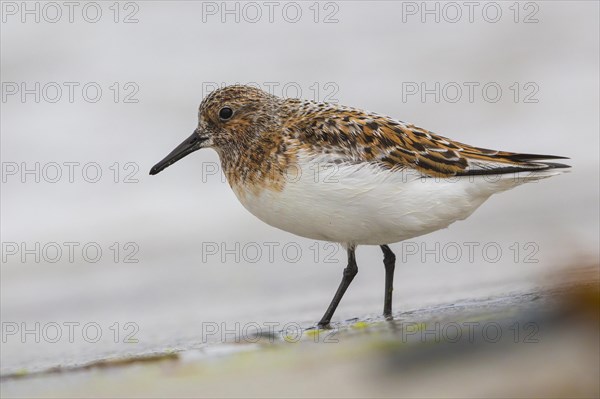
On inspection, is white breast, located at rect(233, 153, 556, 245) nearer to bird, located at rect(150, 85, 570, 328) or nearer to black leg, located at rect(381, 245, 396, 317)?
bird, located at rect(150, 85, 570, 328)

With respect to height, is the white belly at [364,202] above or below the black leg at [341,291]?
above

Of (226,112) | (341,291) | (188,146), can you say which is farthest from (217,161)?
(341,291)

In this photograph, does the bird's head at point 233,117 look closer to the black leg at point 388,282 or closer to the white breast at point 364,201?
the white breast at point 364,201

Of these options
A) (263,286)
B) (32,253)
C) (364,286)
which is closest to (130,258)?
(32,253)

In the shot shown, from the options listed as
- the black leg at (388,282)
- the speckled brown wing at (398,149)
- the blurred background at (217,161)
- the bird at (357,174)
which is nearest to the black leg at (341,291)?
the bird at (357,174)

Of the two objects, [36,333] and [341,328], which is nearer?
[341,328]

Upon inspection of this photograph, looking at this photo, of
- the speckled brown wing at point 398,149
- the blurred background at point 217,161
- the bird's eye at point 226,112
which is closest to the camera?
the speckled brown wing at point 398,149

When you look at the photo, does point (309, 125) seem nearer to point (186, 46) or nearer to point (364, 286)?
point (364, 286)
